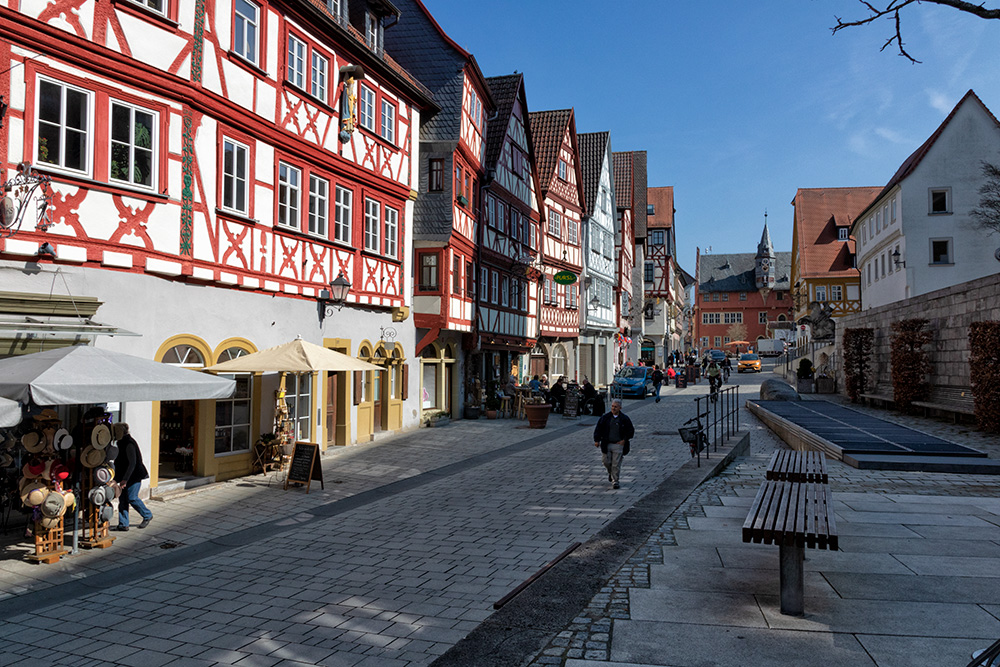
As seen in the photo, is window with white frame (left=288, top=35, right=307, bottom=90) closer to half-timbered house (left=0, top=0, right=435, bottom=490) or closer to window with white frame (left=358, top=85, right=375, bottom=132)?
half-timbered house (left=0, top=0, right=435, bottom=490)

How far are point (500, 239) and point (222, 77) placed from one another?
50.1 ft

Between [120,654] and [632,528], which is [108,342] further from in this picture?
[632,528]

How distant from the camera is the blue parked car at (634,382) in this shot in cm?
3709

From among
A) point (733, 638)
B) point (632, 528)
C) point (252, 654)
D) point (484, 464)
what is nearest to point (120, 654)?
point (252, 654)

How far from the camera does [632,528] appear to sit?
857 cm

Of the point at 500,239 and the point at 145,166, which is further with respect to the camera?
the point at 500,239

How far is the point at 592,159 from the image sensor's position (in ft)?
146

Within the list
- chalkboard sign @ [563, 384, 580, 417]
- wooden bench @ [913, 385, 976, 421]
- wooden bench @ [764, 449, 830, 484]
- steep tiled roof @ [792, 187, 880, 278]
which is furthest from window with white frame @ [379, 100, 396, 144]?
steep tiled roof @ [792, 187, 880, 278]

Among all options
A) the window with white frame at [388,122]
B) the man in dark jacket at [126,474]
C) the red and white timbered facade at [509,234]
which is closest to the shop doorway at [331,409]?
the window with white frame at [388,122]

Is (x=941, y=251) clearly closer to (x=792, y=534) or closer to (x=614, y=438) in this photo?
(x=614, y=438)

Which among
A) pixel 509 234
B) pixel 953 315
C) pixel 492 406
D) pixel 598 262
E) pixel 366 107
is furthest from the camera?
pixel 598 262

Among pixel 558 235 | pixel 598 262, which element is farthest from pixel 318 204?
pixel 598 262

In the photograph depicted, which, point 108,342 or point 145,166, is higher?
point 145,166

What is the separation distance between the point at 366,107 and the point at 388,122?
1254 millimetres
